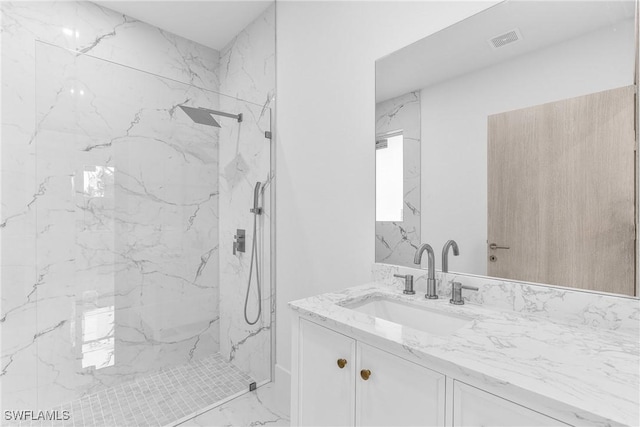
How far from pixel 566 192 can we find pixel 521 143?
22 cm

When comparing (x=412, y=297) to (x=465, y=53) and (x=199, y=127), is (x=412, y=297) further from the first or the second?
(x=199, y=127)

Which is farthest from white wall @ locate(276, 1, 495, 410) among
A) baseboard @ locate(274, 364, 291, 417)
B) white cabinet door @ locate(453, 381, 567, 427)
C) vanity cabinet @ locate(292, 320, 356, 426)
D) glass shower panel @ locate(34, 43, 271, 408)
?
white cabinet door @ locate(453, 381, 567, 427)

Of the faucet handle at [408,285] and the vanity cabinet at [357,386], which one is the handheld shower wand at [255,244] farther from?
the faucet handle at [408,285]

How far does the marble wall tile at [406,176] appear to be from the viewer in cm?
139

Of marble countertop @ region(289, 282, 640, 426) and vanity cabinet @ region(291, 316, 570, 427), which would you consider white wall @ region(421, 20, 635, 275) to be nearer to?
marble countertop @ region(289, 282, 640, 426)

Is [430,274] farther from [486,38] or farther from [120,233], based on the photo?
[120,233]

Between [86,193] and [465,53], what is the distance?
6.12 ft

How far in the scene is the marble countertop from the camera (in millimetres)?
559

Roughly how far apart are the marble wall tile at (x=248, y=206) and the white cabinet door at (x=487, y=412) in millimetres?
1573

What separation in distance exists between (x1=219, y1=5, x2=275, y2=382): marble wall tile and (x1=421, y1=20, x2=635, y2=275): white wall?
115 centimetres

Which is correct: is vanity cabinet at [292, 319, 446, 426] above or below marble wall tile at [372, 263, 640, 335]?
below

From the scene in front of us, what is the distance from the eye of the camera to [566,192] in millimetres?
998

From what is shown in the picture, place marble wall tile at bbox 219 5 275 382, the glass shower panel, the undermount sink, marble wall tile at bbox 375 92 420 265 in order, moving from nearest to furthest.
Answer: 1. the undermount sink
2. marble wall tile at bbox 375 92 420 265
3. the glass shower panel
4. marble wall tile at bbox 219 5 275 382

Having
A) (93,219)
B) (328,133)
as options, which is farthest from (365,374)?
(93,219)
